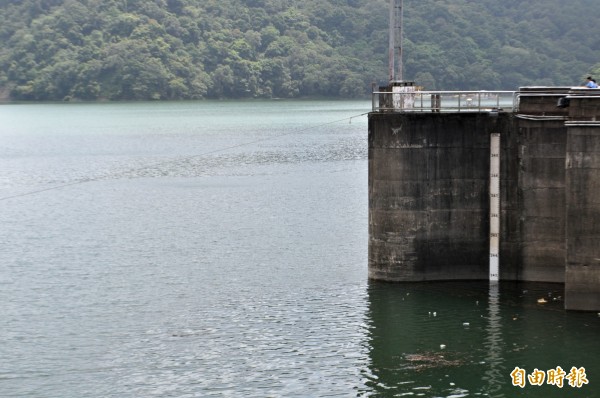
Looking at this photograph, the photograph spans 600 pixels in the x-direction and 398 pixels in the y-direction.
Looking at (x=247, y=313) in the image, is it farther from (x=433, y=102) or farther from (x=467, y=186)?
(x=433, y=102)

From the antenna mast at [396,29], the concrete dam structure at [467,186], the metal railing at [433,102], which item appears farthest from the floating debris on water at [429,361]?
the antenna mast at [396,29]

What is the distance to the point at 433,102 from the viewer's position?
114 ft

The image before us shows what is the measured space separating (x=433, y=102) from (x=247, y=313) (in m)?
9.05

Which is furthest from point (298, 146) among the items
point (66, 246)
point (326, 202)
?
point (66, 246)

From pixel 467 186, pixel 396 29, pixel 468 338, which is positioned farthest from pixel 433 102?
pixel 468 338

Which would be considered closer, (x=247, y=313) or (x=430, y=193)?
(x=247, y=313)

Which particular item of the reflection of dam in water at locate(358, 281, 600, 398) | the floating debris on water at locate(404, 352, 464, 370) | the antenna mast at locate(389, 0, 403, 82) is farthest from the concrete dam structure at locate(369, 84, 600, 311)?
the floating debris on water at locate(404, 352, 464, 370)

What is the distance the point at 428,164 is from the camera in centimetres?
3441

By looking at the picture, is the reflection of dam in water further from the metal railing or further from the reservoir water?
the metal railing

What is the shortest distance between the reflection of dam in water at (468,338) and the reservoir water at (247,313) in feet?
0.21

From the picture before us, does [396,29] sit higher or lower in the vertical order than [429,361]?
higher

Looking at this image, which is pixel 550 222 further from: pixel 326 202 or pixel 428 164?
pixel 326 202

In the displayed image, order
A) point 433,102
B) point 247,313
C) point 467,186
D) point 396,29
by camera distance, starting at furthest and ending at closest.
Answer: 1. point 396,29
2. point 433,102
3. point 467,186
4. point 247,313

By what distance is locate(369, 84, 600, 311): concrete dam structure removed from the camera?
33.9 m
